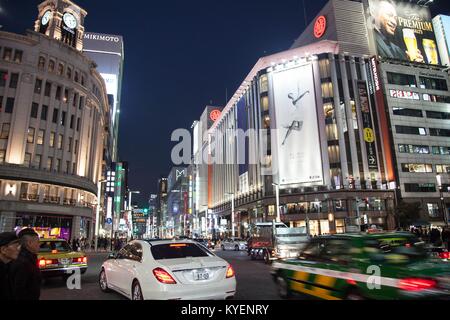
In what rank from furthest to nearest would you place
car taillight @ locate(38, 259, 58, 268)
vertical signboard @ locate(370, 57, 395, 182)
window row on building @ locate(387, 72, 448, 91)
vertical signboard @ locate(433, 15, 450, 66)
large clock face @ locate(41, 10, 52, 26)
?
vertical signboard @ locate(433, 15, 450, 66) → window row on building @ locate(387, 72, 448, 91) → vertical signboard @ locate(370, 57, 395, 182) → large clock face @ locate(41, 10, 52, 26) → car taillight @ locate(38, 259, 58, 268)

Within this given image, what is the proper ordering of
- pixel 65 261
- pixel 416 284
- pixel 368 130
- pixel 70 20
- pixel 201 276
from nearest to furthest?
pixel 416 284, pixel 201 276, pixel 65 261, pixel 70 20, pixel 368 130

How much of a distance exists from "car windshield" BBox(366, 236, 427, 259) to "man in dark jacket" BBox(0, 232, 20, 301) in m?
6.26

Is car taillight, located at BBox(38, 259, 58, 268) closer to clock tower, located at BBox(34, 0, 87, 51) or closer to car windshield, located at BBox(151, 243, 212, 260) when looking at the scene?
car windshield, located at BBox(151, 243, 212, 260)

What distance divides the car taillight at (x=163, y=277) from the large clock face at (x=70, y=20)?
207 feet

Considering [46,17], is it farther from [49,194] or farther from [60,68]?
[49,194]

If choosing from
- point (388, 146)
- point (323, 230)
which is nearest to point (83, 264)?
point (323, 230)

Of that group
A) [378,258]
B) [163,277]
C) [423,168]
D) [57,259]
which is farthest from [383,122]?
[163,277]

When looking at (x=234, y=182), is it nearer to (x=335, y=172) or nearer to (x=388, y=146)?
(x=335, y=172)

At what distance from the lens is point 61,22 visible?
56.7 m

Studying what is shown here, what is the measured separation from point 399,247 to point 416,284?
1.44 metres

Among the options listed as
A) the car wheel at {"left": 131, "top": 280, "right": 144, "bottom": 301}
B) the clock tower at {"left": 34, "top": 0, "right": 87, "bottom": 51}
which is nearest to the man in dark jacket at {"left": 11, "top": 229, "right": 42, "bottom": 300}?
the car wheel at {"left": 131, "top": 280, "right": 144, "bottom": 301}

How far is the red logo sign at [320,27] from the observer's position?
70.0 meters

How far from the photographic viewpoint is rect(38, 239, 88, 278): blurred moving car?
1115cm
